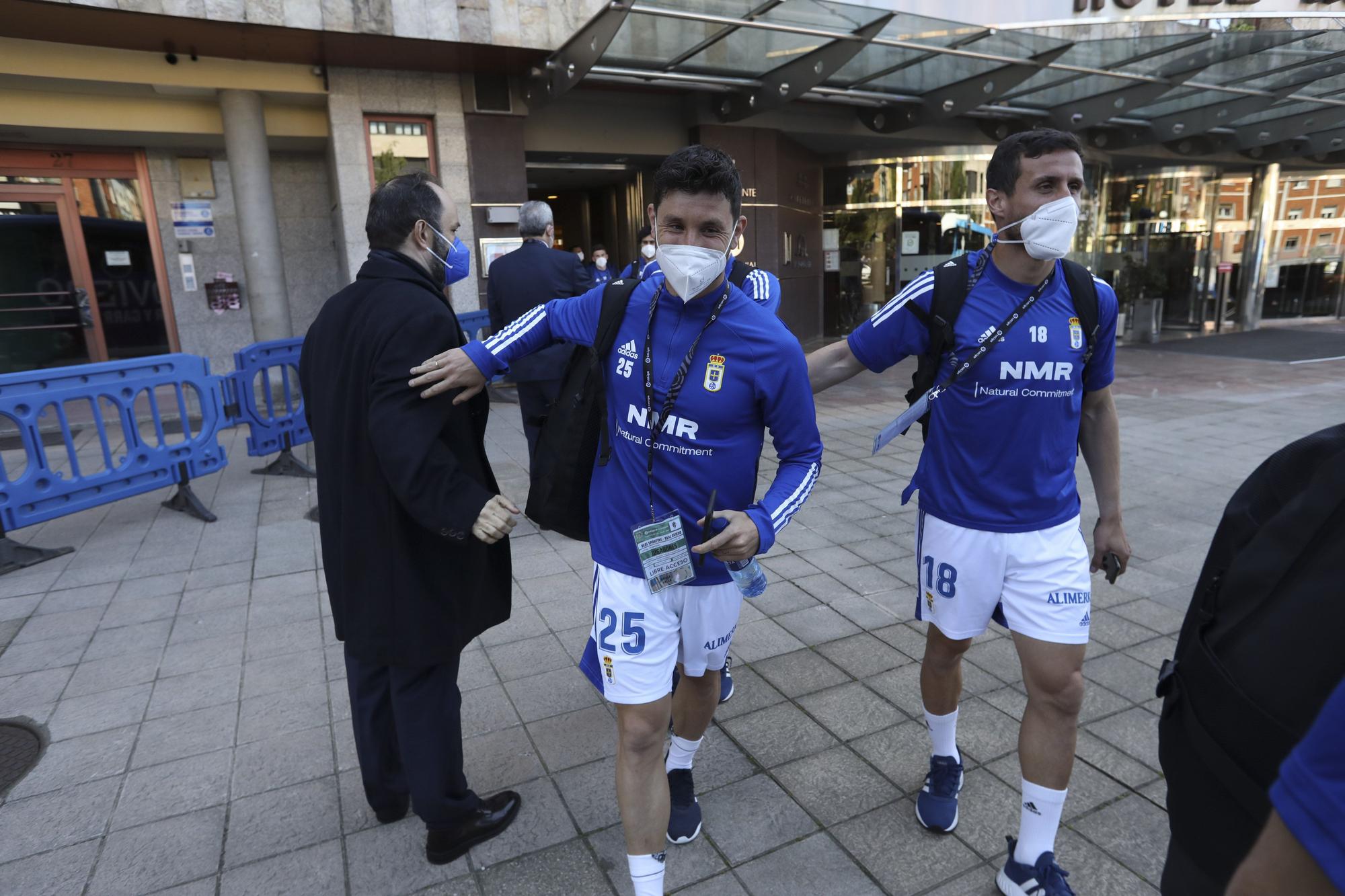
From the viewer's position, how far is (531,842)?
2.59 metres

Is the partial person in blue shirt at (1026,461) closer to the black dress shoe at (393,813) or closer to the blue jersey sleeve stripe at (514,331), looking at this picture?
the blue jersey sleeve stripe at (514,331)

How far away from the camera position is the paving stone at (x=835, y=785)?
273 cm

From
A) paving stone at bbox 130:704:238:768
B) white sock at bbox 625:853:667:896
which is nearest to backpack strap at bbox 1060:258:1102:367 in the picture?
white sock at bbox 625:853:667:896

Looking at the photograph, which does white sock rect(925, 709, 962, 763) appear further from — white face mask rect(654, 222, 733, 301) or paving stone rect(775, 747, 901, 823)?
white face mask rect(654, 222, 733, 301)

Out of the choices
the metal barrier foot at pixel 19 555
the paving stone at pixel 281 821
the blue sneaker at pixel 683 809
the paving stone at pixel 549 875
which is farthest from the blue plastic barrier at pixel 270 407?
the blue sneaker at pixel 683 809

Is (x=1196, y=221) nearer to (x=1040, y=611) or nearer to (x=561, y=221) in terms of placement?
(x=561, y=221)

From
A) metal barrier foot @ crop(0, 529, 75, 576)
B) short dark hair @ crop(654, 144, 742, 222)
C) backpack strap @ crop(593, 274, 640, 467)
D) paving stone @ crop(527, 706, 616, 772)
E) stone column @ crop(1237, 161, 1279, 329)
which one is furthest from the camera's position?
stone column @ crop(1237, 161, 1279, 329)

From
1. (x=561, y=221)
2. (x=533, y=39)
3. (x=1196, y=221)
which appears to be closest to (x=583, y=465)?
(x=533, y=39)

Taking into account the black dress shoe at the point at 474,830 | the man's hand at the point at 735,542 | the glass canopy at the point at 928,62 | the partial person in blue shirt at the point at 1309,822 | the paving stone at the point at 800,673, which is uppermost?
the glass canopy at the point at 928,62

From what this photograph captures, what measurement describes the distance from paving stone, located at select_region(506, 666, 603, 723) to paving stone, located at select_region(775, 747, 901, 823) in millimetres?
952

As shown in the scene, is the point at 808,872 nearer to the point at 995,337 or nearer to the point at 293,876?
the point at 293,876

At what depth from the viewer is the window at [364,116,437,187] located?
397 inches

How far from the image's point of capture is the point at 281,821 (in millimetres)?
2699

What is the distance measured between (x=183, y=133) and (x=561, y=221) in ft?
31.0
